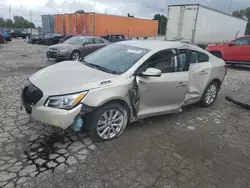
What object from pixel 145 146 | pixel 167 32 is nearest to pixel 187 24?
pixel 167 32

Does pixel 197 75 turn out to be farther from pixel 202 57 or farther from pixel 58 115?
pixel 58 115

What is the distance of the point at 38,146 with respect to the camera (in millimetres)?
3215

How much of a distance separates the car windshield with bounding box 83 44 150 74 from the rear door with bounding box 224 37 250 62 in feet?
29.6

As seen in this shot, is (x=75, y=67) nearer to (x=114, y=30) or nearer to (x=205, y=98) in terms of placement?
(x=205, y=98)

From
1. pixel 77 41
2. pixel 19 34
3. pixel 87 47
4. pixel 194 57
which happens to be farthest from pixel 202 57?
pixel 19 34

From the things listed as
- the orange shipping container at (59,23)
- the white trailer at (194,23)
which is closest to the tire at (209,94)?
the white trailer at (194,23)

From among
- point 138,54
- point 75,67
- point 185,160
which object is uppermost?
point 138,54

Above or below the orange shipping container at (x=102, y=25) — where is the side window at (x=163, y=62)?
below

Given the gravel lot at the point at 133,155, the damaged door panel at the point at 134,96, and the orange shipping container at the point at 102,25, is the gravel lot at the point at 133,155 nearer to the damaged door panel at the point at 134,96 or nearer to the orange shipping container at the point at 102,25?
the damaged door panel at the point at 134,96

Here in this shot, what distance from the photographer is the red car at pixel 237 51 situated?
11.0 metres

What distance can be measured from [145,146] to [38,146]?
161 centimetres

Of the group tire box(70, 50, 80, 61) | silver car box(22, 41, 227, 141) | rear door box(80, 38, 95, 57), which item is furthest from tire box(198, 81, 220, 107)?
rear door box(80, 38, 95, 57)

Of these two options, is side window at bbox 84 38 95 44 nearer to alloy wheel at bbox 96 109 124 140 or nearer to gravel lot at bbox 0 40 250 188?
gravel lot at bbox 0 40 250 188

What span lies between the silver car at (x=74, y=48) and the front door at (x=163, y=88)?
8216mm
